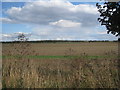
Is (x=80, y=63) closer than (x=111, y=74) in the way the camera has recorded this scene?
No

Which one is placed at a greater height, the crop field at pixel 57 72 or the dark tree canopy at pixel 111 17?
the dark tree canopy at pixel 111 17

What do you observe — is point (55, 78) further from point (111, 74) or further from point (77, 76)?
point (111, 74)

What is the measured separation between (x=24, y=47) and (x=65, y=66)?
1733 millimetres

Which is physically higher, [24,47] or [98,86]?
[24,47]

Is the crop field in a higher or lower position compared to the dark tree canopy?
lower

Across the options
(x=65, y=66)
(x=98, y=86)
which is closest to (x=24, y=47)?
(x=65, y=66)

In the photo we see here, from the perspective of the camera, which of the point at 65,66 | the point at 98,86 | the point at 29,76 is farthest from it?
the point at 65,66

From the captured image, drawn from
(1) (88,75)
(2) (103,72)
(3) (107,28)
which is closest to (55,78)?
(1) (88,75)

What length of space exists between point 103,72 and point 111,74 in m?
0.25

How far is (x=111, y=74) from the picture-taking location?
710 cm

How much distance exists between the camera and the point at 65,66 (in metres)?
8.53

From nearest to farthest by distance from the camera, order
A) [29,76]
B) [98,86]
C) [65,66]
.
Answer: [98,86]
[29,76]
[65,66]

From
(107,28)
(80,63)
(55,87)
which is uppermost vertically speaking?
(107,28)

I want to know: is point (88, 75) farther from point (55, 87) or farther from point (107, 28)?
point (107, 28)
